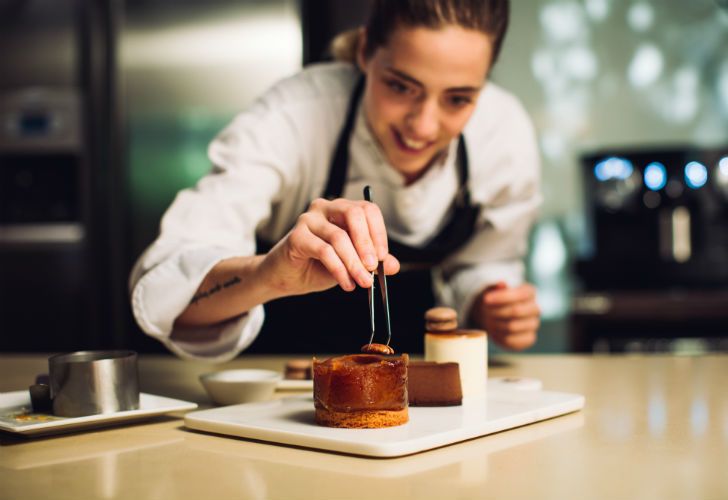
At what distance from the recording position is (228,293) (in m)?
1.24

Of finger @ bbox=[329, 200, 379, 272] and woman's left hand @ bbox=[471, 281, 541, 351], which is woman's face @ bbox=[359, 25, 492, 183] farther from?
finger @ bbox=[329, 200, 379, 272]

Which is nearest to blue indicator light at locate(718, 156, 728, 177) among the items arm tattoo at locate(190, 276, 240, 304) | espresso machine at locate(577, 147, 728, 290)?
espresso machine at locate(577, 147, 728, 290)

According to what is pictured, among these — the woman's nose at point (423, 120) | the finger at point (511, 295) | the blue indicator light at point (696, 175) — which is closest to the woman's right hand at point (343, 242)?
the woman's nose at point (423, 120)

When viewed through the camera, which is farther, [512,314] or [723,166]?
[723,166]

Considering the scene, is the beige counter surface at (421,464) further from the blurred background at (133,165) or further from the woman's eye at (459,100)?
the blurred background at (133,165)

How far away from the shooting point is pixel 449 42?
142cm

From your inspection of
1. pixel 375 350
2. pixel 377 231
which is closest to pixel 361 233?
pixel 377 231

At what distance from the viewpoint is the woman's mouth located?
1532 mm

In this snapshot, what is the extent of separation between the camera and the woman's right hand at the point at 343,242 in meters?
0.97

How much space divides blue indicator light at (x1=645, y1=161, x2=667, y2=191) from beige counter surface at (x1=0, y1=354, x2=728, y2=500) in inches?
77.0

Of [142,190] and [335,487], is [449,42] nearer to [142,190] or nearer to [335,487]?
[335,487]

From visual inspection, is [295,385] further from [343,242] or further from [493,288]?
[493,288]

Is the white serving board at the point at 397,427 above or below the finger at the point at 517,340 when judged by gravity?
below

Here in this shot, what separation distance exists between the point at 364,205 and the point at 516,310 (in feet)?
2.06
